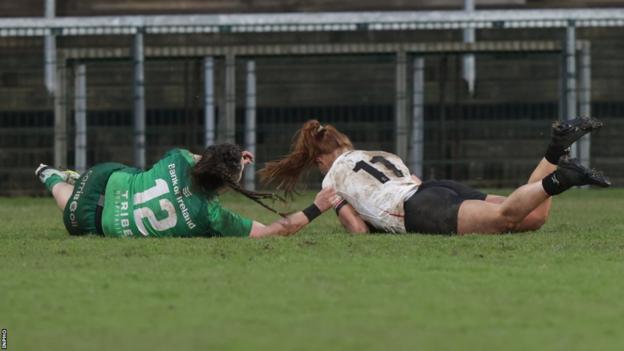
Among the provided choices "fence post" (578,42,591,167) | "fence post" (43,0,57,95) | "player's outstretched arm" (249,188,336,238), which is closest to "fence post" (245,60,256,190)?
"fence post" (43,0,57,95)

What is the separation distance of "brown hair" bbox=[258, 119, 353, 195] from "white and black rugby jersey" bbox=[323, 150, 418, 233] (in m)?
0.34

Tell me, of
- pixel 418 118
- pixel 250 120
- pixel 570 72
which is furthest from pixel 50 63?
pixel 570 72

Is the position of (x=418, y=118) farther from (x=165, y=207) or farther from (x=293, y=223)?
(x=165, y=207)

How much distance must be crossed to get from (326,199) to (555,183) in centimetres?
170

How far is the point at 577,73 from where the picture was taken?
21578 millimetres

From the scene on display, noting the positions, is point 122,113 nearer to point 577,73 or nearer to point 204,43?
point 204,43

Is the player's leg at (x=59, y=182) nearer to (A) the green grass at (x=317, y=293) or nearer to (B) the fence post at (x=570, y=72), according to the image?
(A) the green grass at (x=317, y=293)

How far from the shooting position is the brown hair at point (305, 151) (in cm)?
1259

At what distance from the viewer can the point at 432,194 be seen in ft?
38.7

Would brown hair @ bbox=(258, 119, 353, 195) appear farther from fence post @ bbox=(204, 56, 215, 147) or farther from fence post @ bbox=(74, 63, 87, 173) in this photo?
fence post @ bbox=(74, 63, 87, 173)

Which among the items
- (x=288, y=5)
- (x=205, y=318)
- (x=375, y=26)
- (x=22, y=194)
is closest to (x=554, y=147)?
(x=205, y=318)

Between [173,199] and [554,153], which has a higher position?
[554,153]

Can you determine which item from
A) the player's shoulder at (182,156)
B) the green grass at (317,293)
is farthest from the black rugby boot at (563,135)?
the player's shoulder at (182,156)

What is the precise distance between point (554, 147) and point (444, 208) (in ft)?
2.99
